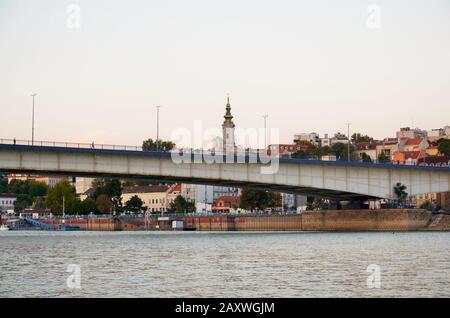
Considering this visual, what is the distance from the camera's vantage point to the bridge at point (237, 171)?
96.2 metres

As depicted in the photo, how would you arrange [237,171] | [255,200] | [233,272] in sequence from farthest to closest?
[255,200] < [237,171] < [233,272]

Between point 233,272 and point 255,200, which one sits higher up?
point 255,200

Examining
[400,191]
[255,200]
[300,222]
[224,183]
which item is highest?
[255,200]

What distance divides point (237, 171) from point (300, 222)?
4274cm

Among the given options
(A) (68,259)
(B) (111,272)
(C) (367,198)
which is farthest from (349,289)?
(C) (367,198)

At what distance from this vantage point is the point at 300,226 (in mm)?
144250

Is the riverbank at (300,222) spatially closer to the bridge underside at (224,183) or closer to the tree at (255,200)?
the bridge underside at (224,183)

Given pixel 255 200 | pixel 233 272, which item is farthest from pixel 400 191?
pixel 255 200

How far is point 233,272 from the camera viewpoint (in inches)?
2114

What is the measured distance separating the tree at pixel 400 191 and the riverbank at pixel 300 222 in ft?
5.14

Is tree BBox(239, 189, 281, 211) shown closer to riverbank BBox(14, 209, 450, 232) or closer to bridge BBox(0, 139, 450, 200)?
riverbank BBox(14, 209, 450, 232)

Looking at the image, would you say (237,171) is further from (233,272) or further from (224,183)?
(233,272)
